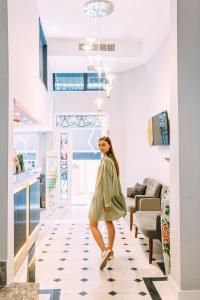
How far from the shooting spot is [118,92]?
9180 mm

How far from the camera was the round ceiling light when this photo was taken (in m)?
5.34

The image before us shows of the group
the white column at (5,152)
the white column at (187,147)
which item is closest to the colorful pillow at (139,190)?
the white column at (187,147)

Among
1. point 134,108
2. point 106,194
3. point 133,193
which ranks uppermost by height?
point 134,108

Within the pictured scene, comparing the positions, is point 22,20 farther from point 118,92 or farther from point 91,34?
point 118,92

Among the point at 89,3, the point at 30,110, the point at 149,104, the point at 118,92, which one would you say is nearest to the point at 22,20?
the point at 30,110

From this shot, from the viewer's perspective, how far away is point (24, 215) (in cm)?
448

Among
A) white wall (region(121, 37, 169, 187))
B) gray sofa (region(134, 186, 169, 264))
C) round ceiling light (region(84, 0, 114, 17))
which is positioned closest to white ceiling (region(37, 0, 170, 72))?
round ceiling light (region(84, 0, 114, 17))

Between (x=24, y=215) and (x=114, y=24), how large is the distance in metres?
4.32

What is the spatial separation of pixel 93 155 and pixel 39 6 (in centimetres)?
726

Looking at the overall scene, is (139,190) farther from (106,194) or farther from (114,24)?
(114,24)

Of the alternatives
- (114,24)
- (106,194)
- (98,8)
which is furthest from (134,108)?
(106,194)

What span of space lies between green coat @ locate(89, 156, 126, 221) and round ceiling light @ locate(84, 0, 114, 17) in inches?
114

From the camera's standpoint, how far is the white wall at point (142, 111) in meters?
6.60

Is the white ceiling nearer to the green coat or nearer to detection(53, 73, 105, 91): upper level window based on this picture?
detection(53, 73, 105, 91): upper level window
